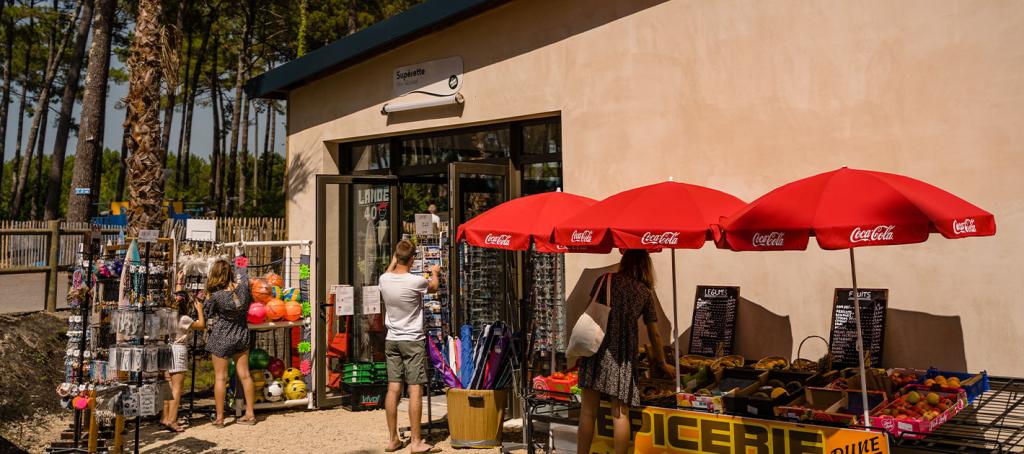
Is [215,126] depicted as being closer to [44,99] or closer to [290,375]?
[44,99]

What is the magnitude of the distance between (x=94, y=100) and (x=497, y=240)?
37.5ft

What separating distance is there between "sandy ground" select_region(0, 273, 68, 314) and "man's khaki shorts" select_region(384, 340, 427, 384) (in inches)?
350

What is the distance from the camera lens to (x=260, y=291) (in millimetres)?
8922

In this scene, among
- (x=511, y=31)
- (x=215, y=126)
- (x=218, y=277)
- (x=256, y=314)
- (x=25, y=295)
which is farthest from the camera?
(x=215, y=126)

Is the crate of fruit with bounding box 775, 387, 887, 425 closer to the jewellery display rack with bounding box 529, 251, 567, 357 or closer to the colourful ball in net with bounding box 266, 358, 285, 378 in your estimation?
the jewellery display rack with bounding box 529, 251, 567, 357

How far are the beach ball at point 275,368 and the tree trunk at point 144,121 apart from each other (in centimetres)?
201

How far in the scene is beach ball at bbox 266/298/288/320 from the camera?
29.3 feet

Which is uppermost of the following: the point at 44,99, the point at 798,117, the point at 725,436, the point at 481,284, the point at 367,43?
the point at 44,99

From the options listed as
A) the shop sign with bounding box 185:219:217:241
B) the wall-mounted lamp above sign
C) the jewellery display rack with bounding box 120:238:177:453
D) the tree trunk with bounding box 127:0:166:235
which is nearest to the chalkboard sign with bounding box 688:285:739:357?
the wall-mounted lamp above sign

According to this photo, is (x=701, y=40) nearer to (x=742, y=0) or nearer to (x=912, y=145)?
(x=742, y=0)

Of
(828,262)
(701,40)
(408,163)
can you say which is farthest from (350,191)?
(828,262)

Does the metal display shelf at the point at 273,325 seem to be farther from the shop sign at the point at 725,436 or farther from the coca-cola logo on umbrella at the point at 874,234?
the coca-cola logo on umbrella at the point at 874,234

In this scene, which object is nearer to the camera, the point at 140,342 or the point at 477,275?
the point at 140,342

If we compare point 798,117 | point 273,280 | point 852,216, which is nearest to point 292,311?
point 273,280
